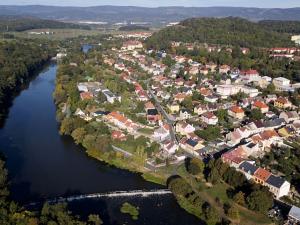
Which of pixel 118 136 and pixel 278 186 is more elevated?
pixel 118 136

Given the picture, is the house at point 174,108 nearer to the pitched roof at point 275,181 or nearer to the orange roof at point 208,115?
the orange roof at point 208,115

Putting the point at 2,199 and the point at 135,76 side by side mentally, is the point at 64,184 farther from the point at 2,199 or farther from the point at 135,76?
the point at 135,76

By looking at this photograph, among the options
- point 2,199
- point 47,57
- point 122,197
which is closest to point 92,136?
point 122,197

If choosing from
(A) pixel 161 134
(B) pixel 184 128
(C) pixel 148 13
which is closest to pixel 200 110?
(B) pixel 184 128

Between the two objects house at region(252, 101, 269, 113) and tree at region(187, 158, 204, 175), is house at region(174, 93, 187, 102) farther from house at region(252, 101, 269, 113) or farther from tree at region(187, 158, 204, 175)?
tree at region(187, 158, 204, 175)

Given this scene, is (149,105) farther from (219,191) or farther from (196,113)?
(219,191)

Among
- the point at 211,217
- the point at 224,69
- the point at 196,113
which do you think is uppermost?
the point at 224,69

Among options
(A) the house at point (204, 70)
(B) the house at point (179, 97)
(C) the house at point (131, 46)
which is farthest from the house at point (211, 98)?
(C) the house at point (131, 46)
